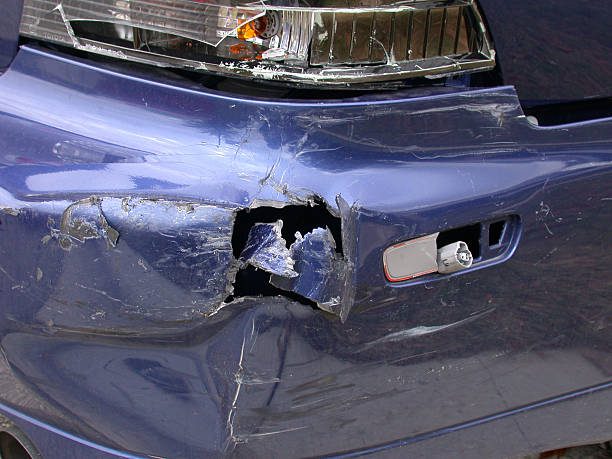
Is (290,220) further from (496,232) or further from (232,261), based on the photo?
(496,232)

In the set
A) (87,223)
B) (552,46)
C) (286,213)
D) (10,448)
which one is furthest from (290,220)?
(10,448)

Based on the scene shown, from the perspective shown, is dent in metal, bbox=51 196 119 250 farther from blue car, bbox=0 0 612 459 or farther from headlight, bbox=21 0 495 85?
headlight, bbox=21 0 495 85

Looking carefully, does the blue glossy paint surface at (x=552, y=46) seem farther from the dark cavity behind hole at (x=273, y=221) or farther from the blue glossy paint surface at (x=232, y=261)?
the dark cavity behind hole at (x=273, y=221)

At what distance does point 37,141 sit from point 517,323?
3.93 ft

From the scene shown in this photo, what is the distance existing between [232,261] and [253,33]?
1.69 feet

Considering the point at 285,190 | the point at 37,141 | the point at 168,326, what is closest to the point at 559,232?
the point at 285,190

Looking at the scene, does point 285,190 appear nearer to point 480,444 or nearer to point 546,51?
point 546,51

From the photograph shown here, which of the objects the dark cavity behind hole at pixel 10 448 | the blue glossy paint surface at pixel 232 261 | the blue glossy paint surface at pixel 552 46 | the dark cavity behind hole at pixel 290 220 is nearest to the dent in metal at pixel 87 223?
the blue glossy paint surface at pixel 232 261

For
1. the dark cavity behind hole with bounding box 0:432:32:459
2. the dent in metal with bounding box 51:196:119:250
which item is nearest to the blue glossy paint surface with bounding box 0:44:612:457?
the dent in metal with bounding box 51:196:119:250

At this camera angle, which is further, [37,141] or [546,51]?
[546,51]

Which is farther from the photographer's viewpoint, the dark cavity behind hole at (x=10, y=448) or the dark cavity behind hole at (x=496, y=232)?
the dark cavity behind hole at (x=10, y=448)

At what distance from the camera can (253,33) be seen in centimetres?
168

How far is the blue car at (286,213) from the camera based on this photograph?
158 cm

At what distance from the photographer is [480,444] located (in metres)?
2.01
